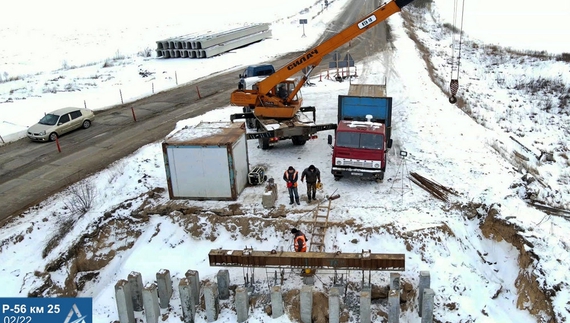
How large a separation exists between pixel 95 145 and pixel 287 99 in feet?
30.8

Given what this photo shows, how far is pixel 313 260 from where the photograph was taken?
11508 mm

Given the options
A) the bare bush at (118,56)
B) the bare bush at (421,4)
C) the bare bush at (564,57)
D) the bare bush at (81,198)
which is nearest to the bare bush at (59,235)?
the bare bush at (81,198)

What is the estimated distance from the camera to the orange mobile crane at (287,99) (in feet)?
59.2

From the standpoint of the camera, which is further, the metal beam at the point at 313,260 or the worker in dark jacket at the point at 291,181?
the worker in dark jacket at the point at 291,181

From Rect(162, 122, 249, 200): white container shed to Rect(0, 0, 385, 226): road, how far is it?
17.4ft

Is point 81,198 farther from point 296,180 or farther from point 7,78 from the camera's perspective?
point 7,78

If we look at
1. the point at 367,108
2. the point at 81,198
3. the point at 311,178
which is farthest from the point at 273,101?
the point at 81,198

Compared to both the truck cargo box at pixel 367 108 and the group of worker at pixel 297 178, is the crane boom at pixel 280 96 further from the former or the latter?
→ the group of worker at pixel 297 178

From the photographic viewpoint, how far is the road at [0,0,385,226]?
17.7m

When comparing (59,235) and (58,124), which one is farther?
(58,124)

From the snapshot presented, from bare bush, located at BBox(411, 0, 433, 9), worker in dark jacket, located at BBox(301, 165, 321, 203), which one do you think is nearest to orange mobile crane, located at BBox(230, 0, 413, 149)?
worker in dark jacket, located at BBox(301, 165, 321, 203)

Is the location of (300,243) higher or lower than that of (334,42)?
lower

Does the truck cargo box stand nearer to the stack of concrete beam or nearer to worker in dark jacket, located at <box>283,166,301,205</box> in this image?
worker in dark jacket, located at <box>283,166,301,205</box>
